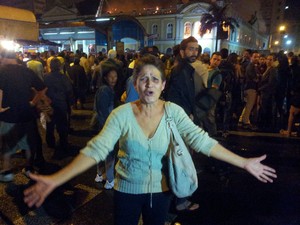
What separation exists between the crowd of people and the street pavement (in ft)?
0.86

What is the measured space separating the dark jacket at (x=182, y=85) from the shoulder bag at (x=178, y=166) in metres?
1.75

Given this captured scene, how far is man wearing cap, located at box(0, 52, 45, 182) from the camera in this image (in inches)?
154

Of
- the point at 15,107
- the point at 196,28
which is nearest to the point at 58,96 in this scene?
the point at 15,107

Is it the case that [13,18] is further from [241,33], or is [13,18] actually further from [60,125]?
[241,33]

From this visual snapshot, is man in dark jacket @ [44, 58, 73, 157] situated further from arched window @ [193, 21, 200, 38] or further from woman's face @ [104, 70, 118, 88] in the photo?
arched window @ [193, 21, 200, 38]

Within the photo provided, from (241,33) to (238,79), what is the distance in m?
58.8

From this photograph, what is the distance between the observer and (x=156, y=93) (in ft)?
6.24

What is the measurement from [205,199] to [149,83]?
267 centimetres

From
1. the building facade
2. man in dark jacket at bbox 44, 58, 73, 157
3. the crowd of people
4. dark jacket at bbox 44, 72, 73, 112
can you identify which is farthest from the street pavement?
the building facade

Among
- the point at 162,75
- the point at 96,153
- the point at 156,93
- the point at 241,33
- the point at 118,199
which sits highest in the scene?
the point at 241,33

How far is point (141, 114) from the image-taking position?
6.31 ft

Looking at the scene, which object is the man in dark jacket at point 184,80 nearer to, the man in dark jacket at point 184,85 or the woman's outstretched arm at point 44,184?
the man in dark jacket at point 184,85

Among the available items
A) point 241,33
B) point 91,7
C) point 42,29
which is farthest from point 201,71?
point 241,33

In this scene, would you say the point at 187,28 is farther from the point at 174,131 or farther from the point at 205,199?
the point at 174,131
